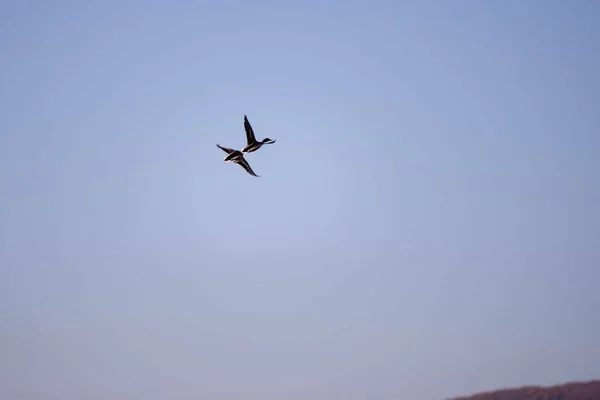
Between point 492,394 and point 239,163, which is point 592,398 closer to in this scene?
point 492,394

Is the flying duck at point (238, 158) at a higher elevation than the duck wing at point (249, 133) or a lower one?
lower

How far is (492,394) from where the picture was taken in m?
189

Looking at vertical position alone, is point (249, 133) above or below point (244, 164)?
above

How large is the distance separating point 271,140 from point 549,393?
496 ft

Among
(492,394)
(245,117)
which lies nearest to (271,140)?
(245,117)

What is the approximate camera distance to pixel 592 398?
7126 inches

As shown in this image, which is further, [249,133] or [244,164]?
→ [244,164]

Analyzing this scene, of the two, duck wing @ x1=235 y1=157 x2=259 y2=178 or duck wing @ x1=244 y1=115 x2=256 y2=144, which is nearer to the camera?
duck wing @ x1=244 y1=115 x2=256 y2=144

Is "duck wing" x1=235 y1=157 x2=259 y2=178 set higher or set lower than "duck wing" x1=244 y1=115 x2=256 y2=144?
lower

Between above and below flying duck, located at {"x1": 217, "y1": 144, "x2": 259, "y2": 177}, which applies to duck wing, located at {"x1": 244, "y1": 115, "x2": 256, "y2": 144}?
above

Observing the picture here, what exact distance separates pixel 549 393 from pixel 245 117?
153 m

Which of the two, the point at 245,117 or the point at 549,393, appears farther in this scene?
the point at 549,393

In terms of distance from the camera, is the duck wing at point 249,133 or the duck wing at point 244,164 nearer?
the duck wing at point 249,133

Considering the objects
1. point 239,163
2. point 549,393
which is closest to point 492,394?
point 549,393
